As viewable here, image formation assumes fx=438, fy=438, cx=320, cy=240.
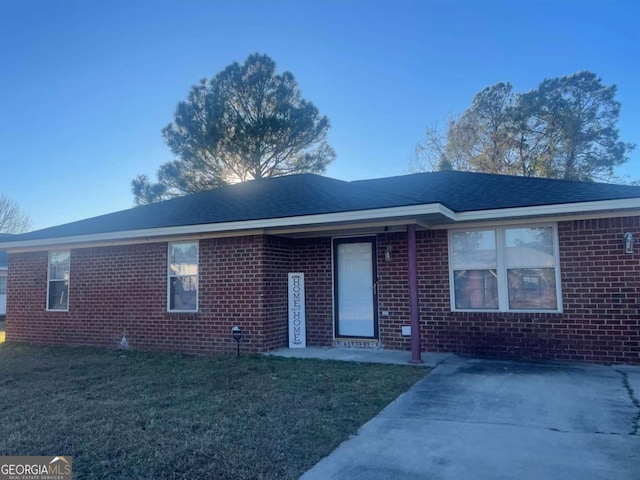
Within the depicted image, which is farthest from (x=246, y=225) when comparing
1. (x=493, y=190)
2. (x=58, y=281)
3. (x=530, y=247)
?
(x=58, y=281)

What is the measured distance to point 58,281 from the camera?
35.3ft

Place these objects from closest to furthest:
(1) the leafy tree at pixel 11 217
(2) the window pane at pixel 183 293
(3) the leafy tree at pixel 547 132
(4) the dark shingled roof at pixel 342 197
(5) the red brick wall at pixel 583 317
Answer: (5) the red brick wall at pixel 583 317 < (4) the dark shingled roof at pixel 342 197 < (2) the window pane at pixel 183 293 < (3) the leafy tree at pixel 547 132 < (1) the leafy tree at pixel 11 217

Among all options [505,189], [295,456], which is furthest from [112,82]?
[295,456]

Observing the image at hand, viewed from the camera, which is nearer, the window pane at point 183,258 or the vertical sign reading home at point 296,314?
the vertical sign reading home at point 296,314

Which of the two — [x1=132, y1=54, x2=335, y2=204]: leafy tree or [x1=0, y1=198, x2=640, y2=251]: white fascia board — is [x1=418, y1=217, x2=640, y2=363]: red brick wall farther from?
[x1=132, y1=54, x2=335, y2=204]: leafy tree

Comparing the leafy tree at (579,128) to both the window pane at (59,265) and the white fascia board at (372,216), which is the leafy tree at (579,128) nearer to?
the white fascia board at (372,216)

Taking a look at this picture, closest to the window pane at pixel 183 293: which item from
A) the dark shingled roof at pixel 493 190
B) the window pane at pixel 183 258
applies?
the window pane at pixel 183 258

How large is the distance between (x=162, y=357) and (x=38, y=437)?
4686mm

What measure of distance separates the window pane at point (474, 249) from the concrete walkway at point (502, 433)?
234cm

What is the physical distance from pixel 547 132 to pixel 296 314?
711 inches

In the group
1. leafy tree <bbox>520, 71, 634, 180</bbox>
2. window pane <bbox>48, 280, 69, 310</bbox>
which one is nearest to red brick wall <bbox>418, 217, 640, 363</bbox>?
window pane <bbox>48, 280, 69, 310</bbox>

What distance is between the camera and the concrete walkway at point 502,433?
3.17 metres

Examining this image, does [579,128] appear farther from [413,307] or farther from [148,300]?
[148,300]

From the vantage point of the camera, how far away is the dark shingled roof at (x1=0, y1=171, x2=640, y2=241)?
7.25m
